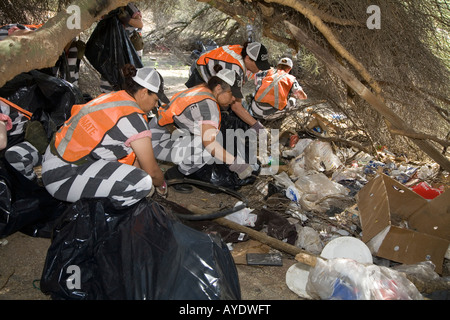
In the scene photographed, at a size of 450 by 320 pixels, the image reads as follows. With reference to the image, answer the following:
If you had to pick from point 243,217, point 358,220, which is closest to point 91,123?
point 243,217

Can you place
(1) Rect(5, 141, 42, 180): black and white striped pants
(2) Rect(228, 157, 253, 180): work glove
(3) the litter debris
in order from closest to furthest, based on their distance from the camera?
(1) Rect(5, 141, 42, 180): black and white striped pants
(3) the litter debris
(2) Rect(228, 157, 253, 180): work glove

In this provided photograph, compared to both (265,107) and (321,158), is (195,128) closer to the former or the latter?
(321,158)

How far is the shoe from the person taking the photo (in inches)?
127

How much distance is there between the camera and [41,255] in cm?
214

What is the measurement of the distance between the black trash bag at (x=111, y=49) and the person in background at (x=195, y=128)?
1.07m

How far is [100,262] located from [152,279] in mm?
330

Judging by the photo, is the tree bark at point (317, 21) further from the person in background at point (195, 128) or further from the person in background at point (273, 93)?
the person in background at point (273, 93)

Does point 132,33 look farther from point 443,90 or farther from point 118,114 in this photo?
point 443,90

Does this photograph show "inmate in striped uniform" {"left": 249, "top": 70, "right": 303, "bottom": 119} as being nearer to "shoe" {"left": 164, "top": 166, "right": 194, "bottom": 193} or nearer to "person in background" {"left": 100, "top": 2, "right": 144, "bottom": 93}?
"shoe" {"left": 164, "top": 166, "right": 194, "bottom": 193}

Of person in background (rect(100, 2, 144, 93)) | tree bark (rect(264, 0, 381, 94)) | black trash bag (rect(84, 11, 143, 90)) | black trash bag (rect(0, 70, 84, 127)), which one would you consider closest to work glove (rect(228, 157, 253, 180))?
tree bark (rect(264, 0, 381, 94))

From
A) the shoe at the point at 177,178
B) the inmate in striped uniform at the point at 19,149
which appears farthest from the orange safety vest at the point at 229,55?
the inmate in striped uniform at the point at 19,149

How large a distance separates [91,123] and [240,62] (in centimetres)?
193

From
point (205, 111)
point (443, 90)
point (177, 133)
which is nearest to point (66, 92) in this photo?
point (177, 133)

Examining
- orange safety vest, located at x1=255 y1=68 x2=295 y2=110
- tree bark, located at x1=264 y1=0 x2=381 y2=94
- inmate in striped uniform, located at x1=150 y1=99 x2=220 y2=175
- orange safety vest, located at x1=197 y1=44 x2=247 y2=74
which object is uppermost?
tree bark, located at x1=264 y1=0 x2=381 y2=94
